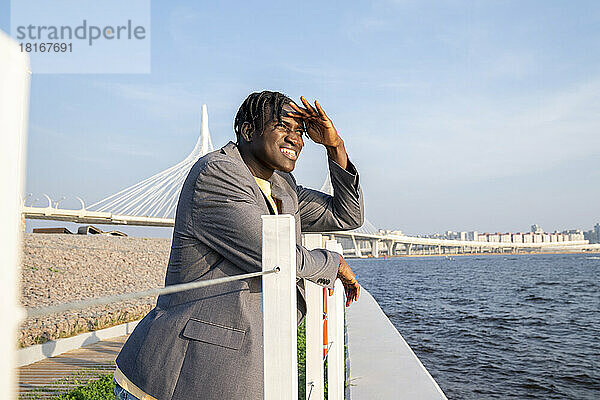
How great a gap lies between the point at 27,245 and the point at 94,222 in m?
12.3

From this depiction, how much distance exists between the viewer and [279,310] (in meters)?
0.98

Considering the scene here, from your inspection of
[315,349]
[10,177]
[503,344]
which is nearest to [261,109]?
[10,177]

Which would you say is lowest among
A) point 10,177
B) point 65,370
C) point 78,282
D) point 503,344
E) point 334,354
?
point 503,344

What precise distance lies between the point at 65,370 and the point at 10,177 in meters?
4.56

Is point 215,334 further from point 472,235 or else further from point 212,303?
point 472,235

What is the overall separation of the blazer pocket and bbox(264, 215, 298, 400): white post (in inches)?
6.4

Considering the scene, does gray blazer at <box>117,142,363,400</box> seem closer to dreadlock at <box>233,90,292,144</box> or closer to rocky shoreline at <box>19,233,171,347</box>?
dreadlock at <box>233,90,292,144</box>

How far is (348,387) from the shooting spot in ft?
10.9

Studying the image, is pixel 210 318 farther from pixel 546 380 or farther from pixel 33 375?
pixel 546 380

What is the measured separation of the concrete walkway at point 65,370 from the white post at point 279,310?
9.86ft

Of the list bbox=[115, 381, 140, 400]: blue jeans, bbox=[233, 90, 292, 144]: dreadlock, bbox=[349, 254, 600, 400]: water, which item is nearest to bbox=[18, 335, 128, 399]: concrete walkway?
bbox=[115, 381, 140, 400]: blue jeans

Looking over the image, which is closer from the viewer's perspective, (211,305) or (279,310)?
(279,310)

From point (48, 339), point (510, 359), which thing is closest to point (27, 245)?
point (48, 339)

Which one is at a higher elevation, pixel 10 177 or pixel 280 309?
pixel 10 177
